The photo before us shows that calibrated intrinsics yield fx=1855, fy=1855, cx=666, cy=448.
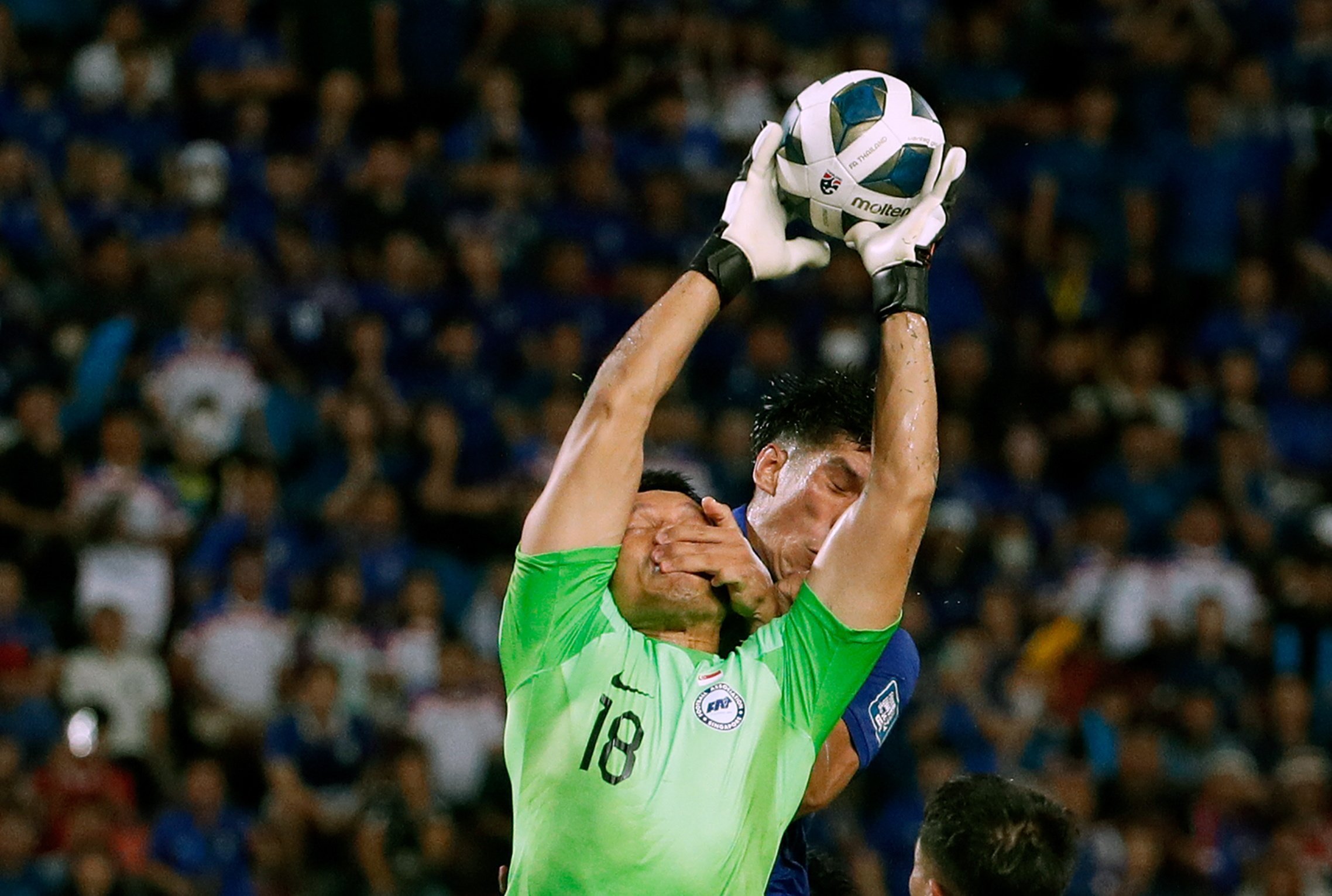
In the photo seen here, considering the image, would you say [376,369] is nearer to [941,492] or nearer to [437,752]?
[437,752]

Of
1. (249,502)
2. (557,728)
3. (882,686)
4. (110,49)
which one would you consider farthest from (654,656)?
(110,49)

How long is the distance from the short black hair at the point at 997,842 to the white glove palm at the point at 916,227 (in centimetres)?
122

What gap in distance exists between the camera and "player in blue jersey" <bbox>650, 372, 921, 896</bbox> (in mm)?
3908

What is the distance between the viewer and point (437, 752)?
9617 mm

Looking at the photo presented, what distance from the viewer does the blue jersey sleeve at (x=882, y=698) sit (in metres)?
4.11

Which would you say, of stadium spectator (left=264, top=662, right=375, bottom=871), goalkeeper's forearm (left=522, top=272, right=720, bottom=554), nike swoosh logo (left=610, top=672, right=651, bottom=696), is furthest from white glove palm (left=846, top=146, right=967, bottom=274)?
stadium spectator (left=264, top=662, right=375, bottom=871)

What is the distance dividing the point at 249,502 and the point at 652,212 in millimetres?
3454

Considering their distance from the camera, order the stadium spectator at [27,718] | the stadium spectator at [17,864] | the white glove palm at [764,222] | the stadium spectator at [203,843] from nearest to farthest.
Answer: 1. the white glove palm at [764,222]
2. the stadium spectator at [17,864]
3. the stadium spectator at [203,843]
4. the stadium spectator at [27,718]

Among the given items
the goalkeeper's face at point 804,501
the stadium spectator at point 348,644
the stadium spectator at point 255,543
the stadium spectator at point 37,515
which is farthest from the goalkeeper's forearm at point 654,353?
the stadium spectator at point 37,515

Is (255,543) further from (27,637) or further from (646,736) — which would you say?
(646,736)

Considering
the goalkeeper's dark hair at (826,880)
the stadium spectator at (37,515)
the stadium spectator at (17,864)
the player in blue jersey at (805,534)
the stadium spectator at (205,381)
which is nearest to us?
the player in blue jersey at (805,534)

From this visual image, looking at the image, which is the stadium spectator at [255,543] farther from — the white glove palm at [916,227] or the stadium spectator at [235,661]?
the white glove palm at [916,227]

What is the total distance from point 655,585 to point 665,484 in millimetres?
387

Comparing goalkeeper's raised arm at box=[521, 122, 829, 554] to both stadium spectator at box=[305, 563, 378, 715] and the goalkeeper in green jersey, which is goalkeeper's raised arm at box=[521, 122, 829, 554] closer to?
the goalkeeper in green jersey
